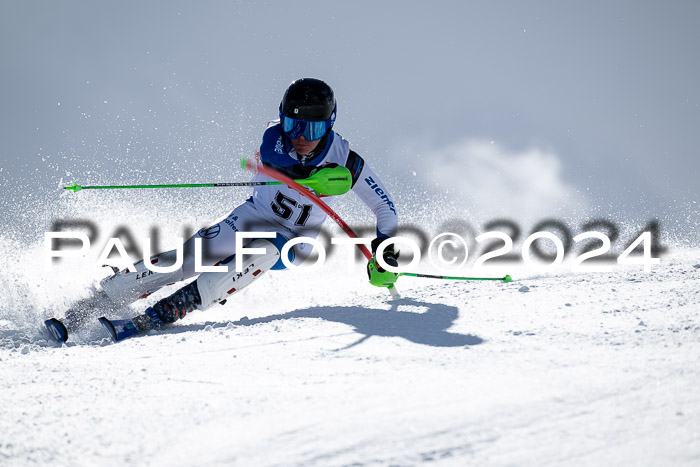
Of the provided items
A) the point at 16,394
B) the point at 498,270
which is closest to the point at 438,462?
the point at 16,394

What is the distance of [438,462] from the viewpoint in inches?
56.4

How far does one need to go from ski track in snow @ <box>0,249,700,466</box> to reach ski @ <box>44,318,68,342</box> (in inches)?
8.0

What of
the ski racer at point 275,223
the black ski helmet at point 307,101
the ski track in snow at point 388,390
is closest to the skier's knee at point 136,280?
the ski racer at point 275,223

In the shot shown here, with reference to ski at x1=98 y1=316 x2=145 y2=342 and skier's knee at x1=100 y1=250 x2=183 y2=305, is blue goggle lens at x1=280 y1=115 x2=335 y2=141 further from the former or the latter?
ski at x1=98 y1=316 x2=145 y2=342

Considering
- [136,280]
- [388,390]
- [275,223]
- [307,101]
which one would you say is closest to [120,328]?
[136,280]

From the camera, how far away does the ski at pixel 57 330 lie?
374 cm

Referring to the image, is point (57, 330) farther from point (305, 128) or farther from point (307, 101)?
point (307, 101)

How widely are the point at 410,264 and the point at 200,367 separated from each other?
11.1 feet

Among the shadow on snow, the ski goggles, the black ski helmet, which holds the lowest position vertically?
the shadow on snow

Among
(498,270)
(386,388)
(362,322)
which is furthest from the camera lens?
(498,270)

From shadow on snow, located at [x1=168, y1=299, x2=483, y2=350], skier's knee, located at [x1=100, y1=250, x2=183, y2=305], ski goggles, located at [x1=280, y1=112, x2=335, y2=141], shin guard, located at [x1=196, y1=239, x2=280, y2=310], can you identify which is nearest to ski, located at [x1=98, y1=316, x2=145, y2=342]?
shadow on snow, located at [x1=168, y1=299, x2=483, y2=350]

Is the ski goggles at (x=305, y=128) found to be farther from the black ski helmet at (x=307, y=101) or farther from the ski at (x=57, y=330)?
the ski at (x=57, y=330)

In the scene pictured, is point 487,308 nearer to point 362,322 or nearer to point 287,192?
point 362,322

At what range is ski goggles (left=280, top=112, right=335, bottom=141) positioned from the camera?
4238 mm
